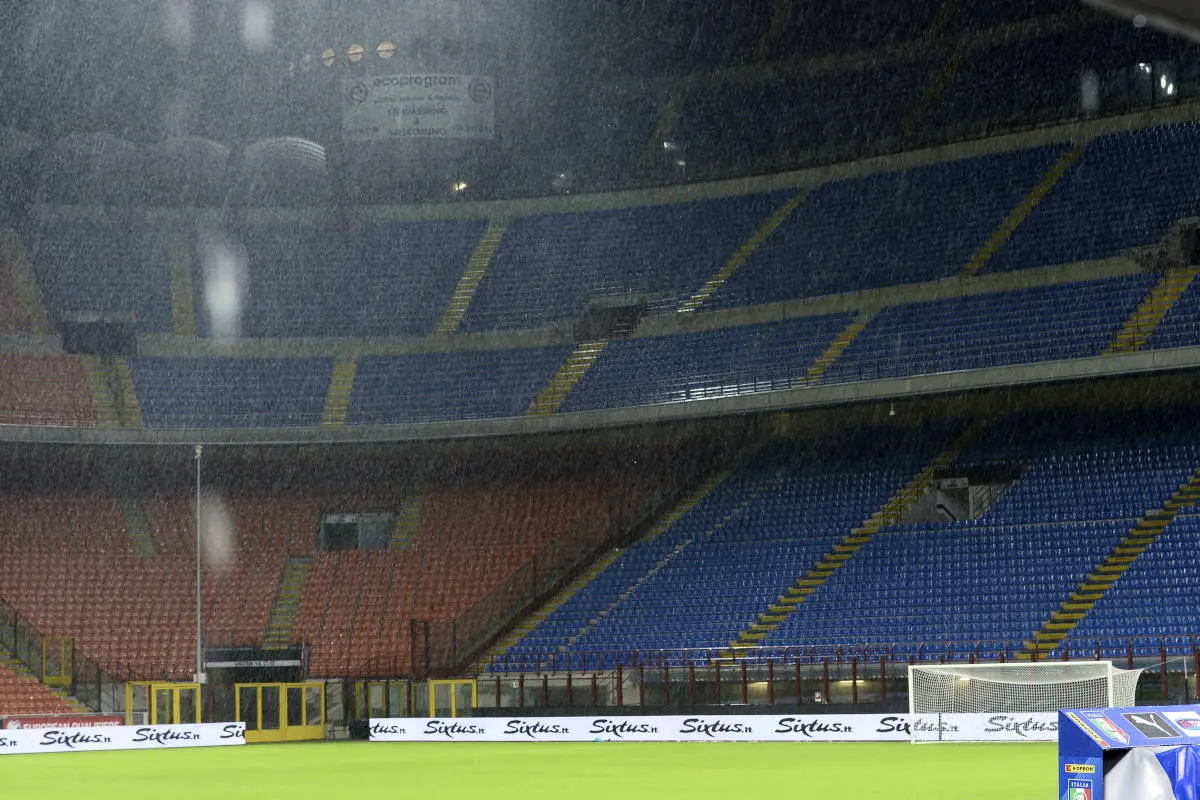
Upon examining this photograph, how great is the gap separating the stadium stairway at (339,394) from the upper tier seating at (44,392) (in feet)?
21.7

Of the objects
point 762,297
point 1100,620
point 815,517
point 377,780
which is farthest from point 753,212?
point 377,780

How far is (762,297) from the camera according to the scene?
46.3 meters

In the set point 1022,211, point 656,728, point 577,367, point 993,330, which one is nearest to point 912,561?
point 993,330

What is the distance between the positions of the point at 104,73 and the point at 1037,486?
30226 mm

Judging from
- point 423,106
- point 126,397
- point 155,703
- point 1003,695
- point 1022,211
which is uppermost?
point 423,106

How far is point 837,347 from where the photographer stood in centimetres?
4319

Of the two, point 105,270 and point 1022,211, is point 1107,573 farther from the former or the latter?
point 105,270

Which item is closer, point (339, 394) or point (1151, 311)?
point (1151, 311)

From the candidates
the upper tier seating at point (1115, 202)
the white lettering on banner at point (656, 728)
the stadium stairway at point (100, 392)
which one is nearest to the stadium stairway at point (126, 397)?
the stadium stairway at point (100, 392)

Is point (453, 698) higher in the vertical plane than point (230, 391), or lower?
lower

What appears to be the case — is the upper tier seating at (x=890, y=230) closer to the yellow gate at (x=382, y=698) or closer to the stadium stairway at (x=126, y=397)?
the yellow gate at (x=382, y=698)

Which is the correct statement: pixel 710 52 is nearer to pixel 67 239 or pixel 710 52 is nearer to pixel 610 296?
pixel 610 296

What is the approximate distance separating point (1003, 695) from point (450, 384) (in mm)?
21324

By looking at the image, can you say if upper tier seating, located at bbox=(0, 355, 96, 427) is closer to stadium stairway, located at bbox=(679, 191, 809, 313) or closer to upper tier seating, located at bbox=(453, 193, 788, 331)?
upper tier seating, located at bbox=(453, 193, 788, 331)
